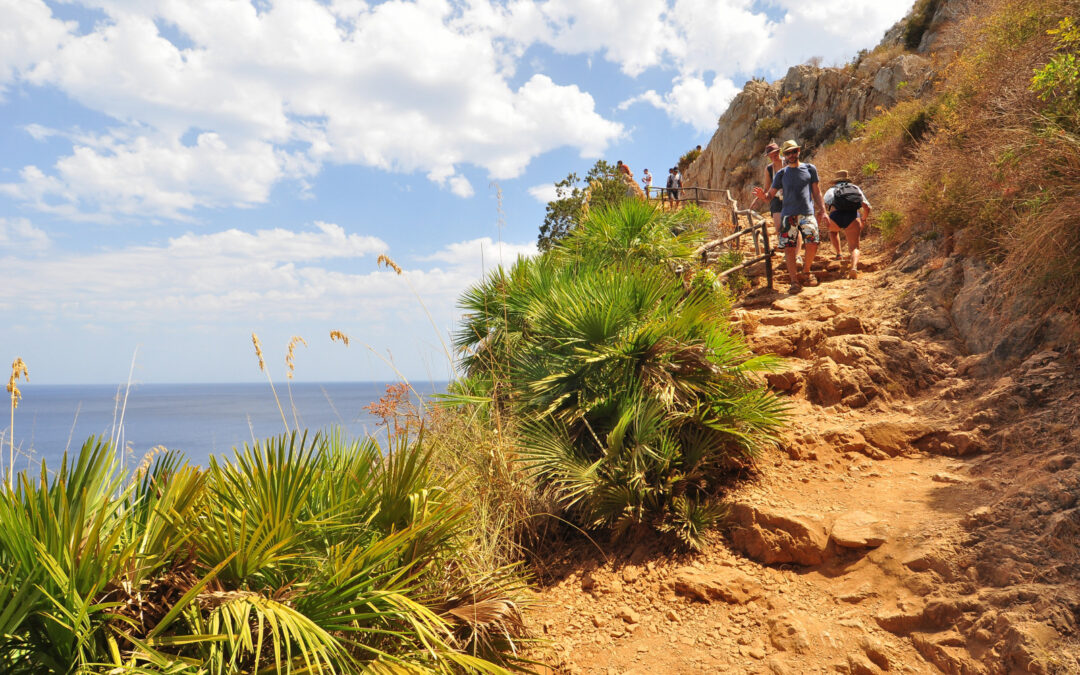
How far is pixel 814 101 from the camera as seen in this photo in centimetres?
2625

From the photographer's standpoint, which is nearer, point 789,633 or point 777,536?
point 789,633

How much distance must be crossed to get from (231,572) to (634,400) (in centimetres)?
315

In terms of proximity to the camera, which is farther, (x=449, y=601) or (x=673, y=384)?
(x=673, y=384)

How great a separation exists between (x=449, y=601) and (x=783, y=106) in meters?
29.8

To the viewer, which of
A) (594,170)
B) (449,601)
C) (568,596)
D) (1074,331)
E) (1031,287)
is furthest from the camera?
(594,170)

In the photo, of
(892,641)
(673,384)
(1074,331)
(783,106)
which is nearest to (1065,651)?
(892,641)

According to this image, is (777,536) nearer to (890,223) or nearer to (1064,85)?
(1064,85)

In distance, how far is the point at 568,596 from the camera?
4.36 m

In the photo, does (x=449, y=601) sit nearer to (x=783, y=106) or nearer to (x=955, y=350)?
(x=955, y=350)

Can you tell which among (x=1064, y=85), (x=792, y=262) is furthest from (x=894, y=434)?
(x=792, y=262)

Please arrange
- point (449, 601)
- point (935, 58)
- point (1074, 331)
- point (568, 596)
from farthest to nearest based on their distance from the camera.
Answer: point (935, 58) → point (1074, 331) → point (568, 596) → point (449, 601)

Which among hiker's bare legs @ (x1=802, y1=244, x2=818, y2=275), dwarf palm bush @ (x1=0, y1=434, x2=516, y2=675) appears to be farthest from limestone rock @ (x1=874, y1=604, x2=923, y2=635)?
hiker's bare legs @ (x1=802, y1=244, x2=818, y2=275)

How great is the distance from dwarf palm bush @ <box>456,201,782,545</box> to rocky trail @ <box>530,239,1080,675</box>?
343mm

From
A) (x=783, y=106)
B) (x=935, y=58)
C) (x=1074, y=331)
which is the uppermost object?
(x=783, y=106)
